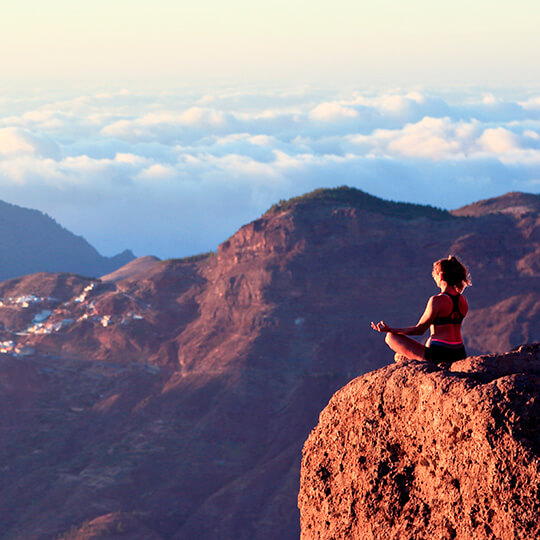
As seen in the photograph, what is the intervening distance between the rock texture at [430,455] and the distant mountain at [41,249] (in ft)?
575

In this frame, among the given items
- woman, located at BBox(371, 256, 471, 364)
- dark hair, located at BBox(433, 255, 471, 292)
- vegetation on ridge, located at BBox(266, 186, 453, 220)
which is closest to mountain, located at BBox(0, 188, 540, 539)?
vegetation on ridge, located at BBox(266, 186, 453, 220)

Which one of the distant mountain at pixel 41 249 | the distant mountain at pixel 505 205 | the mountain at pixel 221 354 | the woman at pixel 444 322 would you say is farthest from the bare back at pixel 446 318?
the distant mountain at pixel 41 249

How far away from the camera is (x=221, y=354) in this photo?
2569 inches

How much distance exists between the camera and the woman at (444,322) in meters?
8.02

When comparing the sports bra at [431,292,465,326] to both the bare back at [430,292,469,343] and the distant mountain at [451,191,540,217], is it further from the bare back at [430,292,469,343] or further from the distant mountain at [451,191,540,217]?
the distant mountain at [451,191,540,217]

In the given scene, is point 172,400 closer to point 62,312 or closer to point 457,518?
point 62,312

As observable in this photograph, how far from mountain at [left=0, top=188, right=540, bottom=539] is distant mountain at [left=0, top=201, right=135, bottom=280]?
349 feet

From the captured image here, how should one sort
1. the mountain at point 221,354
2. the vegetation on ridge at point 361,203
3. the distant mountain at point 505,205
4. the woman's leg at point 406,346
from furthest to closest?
the distant mountain at point 505,205 < the vegetation on ridge at point 361,203 < the mountain at point 221,354 < the woman's leg at point 406,346

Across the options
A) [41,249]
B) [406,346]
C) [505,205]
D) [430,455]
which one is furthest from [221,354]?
[41,249]

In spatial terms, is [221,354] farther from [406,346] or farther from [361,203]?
[406,346]

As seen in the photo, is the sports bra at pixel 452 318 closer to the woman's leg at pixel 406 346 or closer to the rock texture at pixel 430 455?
the woman's leg at pixel 406 346

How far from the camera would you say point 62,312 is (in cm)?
7281

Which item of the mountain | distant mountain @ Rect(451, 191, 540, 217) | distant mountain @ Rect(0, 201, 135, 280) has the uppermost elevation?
distant mountain @ Rect(0, 201, 135, 280)

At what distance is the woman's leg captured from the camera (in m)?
→ 8.00
